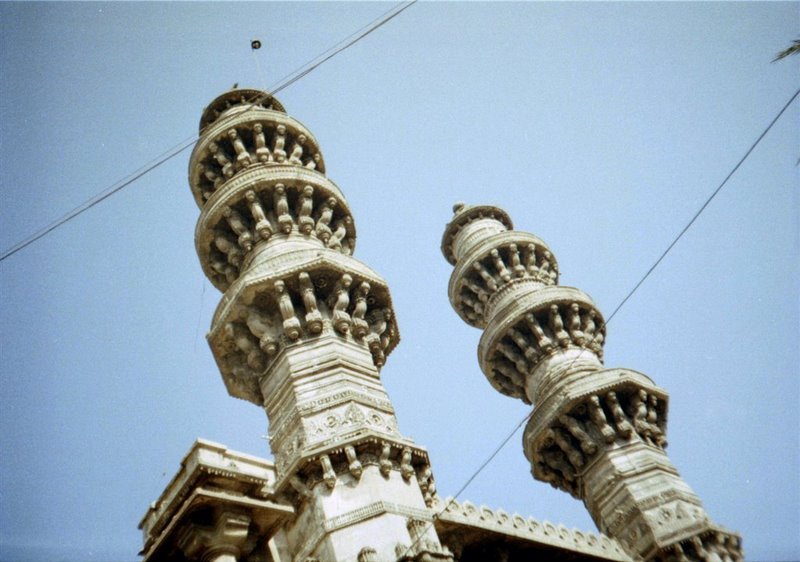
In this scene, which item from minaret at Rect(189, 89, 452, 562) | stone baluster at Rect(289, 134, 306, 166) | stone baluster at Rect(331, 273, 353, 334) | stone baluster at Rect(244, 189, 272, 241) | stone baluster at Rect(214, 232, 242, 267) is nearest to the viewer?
minaret at Rect(189, 89, 452, 562)

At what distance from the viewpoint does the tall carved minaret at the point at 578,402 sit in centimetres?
1412

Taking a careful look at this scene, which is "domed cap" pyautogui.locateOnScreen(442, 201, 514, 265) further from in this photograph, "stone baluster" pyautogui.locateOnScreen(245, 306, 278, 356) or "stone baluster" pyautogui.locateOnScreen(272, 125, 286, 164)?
"stone baluster" pyautogui.locateOnScreen(245, 306, 278, 356)

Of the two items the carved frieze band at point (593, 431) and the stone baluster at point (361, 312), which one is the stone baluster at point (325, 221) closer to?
the stone baluster at point (361, 312)

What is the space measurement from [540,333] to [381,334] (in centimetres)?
651

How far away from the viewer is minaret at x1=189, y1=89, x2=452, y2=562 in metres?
9.48

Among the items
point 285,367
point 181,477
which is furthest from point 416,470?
point 181,477

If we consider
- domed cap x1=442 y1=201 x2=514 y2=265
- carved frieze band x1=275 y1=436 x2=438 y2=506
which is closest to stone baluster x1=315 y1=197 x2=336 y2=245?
carved frieze band x1=275 y1=436 x2=438 y2=506

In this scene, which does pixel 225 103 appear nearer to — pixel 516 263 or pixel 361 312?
pixel 361 312

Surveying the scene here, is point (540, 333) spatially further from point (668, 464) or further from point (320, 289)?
point (320, 289)

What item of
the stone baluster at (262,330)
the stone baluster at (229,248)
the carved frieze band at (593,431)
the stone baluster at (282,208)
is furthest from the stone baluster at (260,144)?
the carved frieze band at (593,431)

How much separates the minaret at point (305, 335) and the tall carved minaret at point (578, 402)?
5181 mm

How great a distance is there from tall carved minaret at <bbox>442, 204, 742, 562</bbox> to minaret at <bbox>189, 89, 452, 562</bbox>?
5.18 metres

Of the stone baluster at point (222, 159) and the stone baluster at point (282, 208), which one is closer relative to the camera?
the stone baluster at point (282, 208)

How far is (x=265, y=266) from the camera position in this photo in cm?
1246
